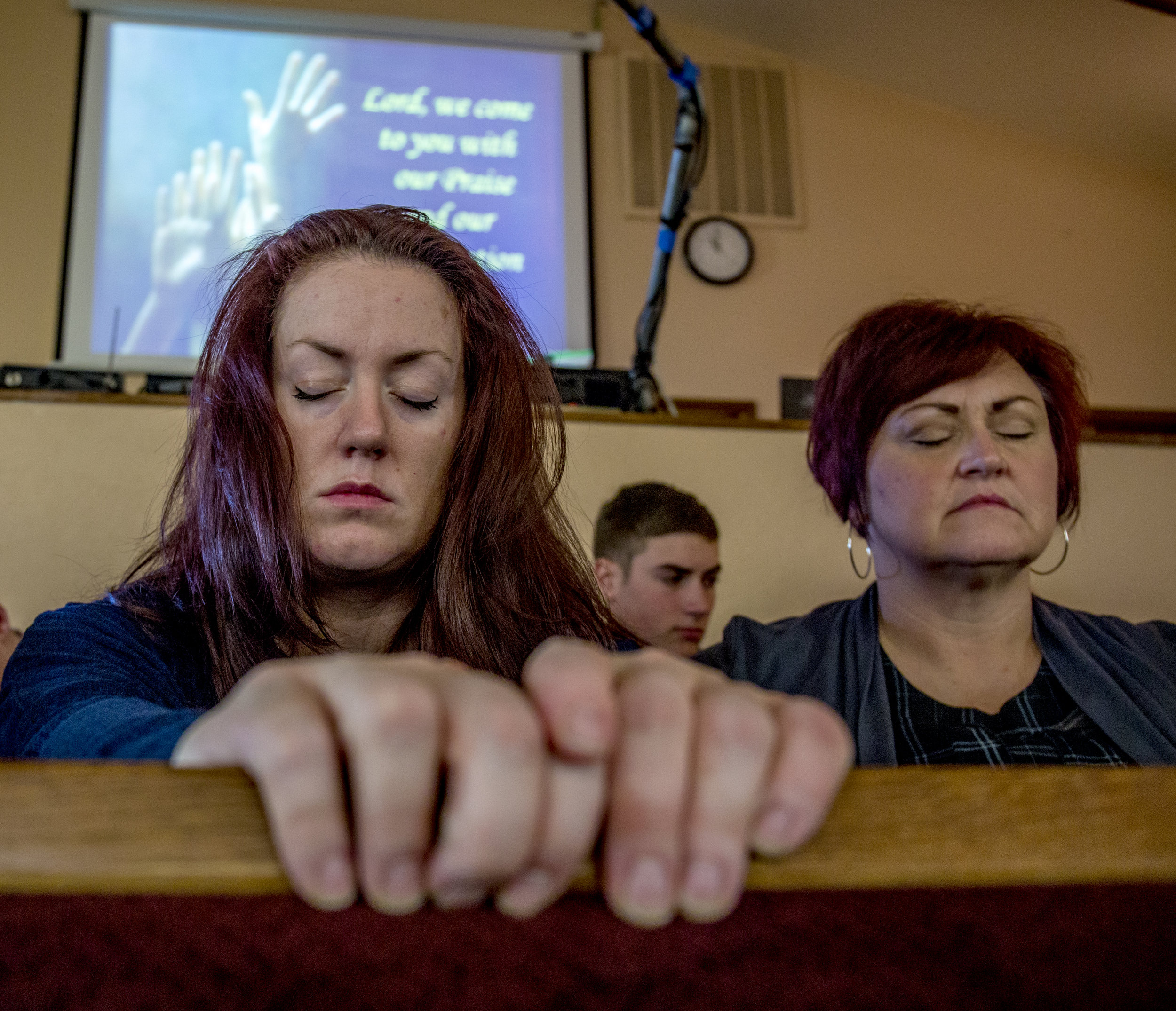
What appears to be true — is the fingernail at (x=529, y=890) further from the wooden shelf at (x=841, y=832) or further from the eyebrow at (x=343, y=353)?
the eyebrow at (x=343, y=353)

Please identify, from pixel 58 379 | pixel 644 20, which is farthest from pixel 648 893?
pixel 58 379

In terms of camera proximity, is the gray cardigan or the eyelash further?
the gray cardigan

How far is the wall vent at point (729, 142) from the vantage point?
3805mm

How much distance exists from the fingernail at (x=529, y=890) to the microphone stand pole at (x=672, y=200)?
1465 millimetres

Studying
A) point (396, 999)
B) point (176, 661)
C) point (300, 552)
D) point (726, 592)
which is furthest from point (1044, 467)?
point (396, 999)

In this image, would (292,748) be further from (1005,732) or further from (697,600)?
(697,600)

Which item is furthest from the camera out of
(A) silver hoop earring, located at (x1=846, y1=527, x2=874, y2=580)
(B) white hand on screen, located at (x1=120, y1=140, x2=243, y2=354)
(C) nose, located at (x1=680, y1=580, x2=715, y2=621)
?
(B) white hand on screen, located at (x1=120, y1=140, x2=243, y2=354)

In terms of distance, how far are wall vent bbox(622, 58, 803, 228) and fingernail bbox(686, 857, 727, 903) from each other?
3.68 m

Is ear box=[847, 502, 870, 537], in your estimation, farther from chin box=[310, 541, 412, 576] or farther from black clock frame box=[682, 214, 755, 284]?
black clock frame box=[682, 214, 755, 284]

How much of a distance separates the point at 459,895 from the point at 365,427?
24.1 inches

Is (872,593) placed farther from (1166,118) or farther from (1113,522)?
(1166,118)

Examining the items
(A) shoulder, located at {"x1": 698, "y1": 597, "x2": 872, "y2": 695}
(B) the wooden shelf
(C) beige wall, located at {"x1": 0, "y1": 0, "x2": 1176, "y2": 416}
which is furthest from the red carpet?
(C) beige wall, located at {"x1": 0, "y1": 0, "x2": 1176, "y2": 416}

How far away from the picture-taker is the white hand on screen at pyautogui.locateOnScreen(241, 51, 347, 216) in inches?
139

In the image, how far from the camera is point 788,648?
1.11 metres
